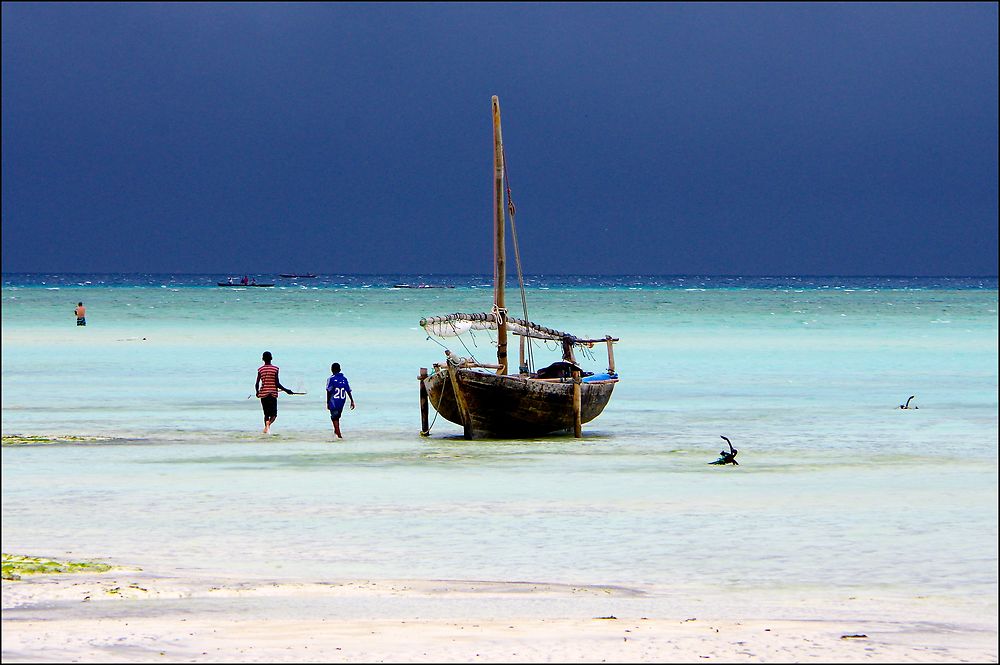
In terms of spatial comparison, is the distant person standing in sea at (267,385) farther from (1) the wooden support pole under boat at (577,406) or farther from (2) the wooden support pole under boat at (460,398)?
(1) the wooden support pole under boat at (577,406)

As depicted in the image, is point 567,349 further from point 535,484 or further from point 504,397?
point 535,484

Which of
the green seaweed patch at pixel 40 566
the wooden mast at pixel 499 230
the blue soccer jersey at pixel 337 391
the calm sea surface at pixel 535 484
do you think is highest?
the wooden mast at pixel 499 230

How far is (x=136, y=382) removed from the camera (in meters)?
37.2

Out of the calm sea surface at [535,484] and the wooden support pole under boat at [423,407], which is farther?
the wooden support pole under boat at [423,407]

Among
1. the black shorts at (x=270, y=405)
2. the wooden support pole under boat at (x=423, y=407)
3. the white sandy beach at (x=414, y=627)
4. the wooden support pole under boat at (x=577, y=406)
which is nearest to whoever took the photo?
the white sandy beach at (x=414, y=627)

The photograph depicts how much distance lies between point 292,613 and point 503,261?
56.5 feet

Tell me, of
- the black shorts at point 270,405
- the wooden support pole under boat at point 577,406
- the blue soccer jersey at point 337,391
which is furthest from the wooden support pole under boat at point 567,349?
the black shorts at point 270,405

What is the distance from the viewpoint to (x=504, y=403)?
2406cm

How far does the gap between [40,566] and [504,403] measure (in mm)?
12485

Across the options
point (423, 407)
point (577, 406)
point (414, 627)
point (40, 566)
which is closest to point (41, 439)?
point (423, 407)

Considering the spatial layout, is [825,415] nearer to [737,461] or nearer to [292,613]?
[737,461]

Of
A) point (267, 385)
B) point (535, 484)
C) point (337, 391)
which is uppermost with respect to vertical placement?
point (267, 385)

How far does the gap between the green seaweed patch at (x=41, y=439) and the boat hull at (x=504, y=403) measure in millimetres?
5931

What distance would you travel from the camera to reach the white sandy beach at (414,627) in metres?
9.07
